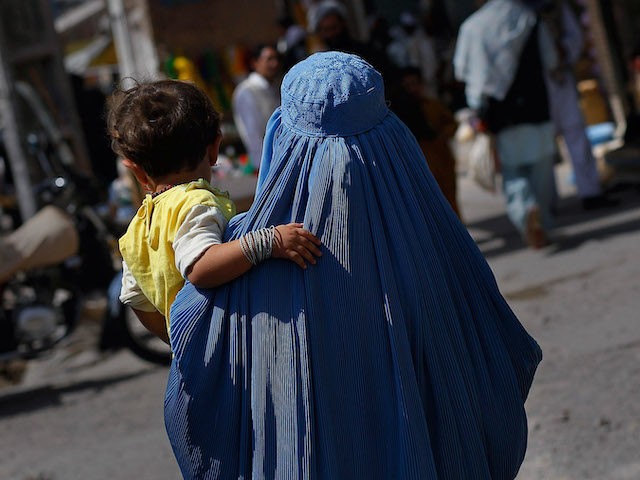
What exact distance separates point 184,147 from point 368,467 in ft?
2.73

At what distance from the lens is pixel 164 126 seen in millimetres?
2826

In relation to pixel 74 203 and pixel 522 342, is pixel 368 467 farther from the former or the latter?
pixel 74 203

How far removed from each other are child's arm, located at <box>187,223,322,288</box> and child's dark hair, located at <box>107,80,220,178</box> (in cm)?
31

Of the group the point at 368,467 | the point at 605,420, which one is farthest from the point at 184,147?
the point at 605,420

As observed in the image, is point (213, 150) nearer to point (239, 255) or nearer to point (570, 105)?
point (239, 255)

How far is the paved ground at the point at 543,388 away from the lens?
15.3 ft

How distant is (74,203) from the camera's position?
8.26 meters

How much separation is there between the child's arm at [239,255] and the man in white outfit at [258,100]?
5565 mm

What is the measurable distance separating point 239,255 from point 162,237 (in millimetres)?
291

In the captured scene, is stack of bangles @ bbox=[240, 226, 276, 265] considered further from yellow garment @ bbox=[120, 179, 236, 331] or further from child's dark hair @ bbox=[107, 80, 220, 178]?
child's dark hair @ bbox=[107, 80, 220, 178]

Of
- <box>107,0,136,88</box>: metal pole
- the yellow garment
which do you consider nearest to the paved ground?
the yellow garment

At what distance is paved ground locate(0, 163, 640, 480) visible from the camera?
465 cm

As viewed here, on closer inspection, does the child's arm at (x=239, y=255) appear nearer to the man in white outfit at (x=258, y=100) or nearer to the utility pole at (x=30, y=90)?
the man in white outfit at (x=258, y=100)

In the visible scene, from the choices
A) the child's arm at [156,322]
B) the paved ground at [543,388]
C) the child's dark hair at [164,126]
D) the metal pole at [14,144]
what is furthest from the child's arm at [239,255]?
the metal pole at [14,144]
